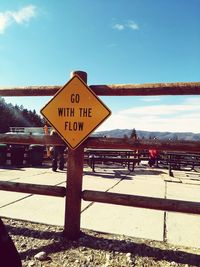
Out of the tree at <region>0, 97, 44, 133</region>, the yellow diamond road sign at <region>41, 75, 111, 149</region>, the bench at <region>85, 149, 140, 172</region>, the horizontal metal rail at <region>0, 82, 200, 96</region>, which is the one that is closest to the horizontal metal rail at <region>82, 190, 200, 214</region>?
the yellow diamond road sign at <region>41, 75, 111, 149</region>

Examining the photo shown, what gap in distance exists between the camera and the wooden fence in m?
2.49

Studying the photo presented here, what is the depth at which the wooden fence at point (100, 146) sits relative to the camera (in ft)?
8.17

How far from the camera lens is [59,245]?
8.34 ft

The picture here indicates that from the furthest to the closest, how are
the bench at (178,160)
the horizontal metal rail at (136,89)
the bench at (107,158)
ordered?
the bench at (107,158) < the bench at (178,160) < the horizontal metal rail at (136,89)

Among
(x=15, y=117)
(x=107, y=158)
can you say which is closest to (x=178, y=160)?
(x=107, y=158)

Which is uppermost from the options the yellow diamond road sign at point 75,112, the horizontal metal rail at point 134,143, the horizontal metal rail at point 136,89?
the horizontal metal rail at point 136,89

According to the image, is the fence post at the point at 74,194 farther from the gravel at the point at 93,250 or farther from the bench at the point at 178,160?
the bench at the point at 178,160

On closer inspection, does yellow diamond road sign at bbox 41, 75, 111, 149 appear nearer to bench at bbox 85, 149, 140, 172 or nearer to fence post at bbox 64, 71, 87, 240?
fence post at bbox 64, 71, 87, 240

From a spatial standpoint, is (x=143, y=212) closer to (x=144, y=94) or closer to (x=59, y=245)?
(x=59, y=245)

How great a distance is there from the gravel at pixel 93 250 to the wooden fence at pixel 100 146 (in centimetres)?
19

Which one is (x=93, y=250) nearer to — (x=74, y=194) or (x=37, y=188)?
(x=74, y=194)

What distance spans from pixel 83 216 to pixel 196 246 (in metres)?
1.35

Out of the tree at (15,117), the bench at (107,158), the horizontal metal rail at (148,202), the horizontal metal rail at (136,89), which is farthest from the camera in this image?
the tree at (15,117)

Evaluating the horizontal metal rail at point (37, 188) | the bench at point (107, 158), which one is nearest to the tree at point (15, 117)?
the bench at point (107, 158)
